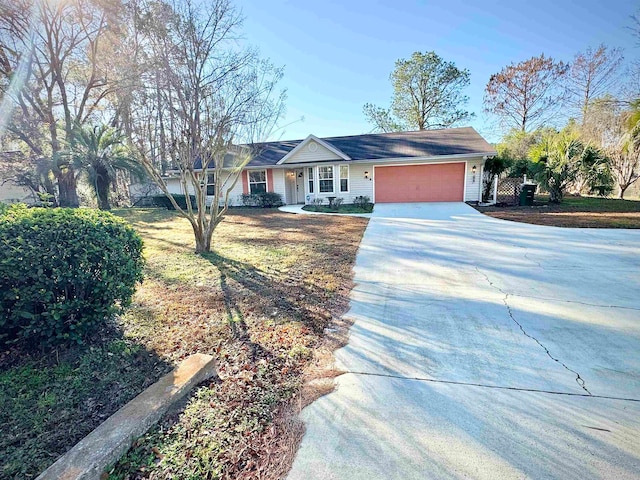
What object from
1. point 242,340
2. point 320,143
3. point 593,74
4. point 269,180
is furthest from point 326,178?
point 593,74

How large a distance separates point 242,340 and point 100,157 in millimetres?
18310

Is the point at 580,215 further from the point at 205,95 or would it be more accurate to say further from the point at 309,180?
the point at 205,95

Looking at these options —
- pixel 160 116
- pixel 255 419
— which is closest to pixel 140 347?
pixel 255 419

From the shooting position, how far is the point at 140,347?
3158mm

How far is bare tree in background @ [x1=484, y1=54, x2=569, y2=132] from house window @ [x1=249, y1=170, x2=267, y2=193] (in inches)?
872

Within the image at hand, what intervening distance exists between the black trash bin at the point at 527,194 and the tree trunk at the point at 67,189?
24.1 metres

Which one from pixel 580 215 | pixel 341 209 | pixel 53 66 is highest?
pixel 53 66

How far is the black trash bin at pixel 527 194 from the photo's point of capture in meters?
14.4

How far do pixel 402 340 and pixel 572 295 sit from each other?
288cm

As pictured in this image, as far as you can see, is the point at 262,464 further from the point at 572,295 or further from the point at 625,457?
the point at 572,295

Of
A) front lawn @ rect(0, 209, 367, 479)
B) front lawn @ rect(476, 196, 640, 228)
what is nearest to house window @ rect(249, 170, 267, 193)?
front lawn @ rect(476, 196, 640, 228)

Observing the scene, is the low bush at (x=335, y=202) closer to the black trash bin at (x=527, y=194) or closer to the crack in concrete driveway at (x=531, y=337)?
the black trash bin at (x=527, y=194)

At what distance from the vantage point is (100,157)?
659 inches

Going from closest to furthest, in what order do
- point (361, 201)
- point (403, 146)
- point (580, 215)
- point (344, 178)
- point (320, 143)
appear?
point (580, 215) < point (361, 201) < point (320, 143) < point (344, 178) < point (403, 146)
